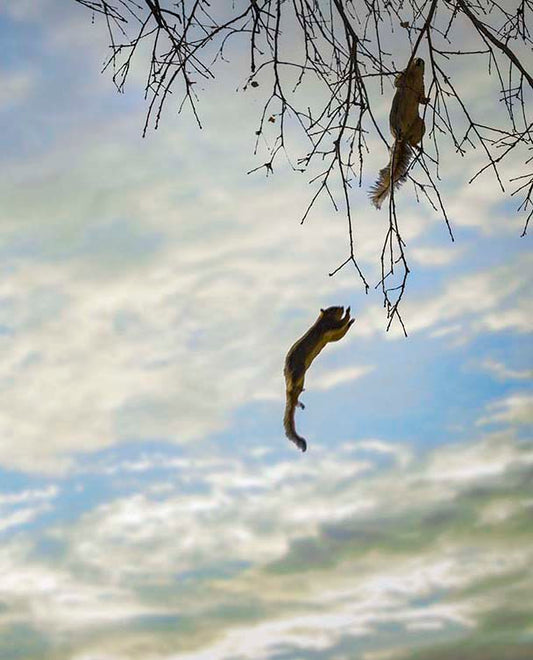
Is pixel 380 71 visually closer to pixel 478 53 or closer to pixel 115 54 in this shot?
pixel 478 53

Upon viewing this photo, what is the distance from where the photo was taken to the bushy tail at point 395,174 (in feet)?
12.0

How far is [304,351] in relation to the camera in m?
2.82

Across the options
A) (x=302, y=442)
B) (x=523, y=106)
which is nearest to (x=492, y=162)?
(x=523, y=106)

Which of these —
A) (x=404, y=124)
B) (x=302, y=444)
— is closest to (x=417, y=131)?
(x=404, y=124)

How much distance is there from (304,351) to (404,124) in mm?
1202

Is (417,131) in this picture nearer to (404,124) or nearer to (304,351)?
(404,124)

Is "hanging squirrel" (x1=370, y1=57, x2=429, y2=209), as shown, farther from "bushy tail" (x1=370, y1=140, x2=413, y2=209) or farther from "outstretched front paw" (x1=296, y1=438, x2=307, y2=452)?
"outstretched front paw" (x1=296, y1=438, x2=307, y2=452)

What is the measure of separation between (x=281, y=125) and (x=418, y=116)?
735 mm

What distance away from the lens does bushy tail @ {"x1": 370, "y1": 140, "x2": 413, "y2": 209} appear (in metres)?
3.64

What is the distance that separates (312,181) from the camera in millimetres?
3990

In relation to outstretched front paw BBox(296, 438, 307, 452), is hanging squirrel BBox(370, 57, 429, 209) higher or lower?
higher

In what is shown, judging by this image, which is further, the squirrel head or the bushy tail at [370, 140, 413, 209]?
the bushy tail at [370, 140, 413, 209]

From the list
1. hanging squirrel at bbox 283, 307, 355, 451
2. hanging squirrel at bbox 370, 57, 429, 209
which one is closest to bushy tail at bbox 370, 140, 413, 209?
hanging squirrel at bbox 370, 57, 429, 209

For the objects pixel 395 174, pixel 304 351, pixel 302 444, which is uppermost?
pixel 395 174
